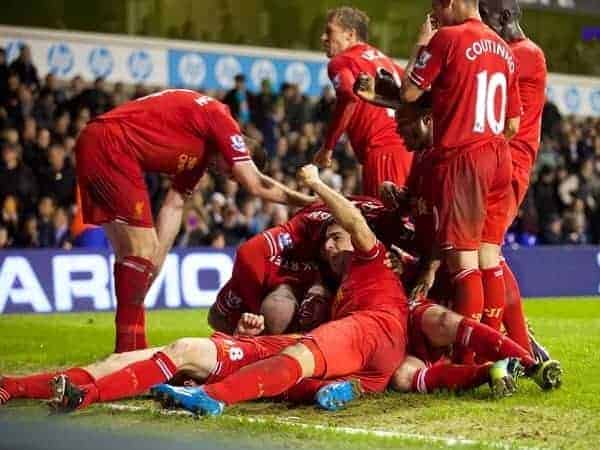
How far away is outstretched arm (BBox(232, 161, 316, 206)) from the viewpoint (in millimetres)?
8812

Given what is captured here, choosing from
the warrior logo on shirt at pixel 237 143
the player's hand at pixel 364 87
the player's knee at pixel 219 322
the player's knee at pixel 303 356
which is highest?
the player's hand at pixel 364 87

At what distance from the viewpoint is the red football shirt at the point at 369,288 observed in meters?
7.49

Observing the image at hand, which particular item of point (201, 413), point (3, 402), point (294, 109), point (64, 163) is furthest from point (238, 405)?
point (294, 109)

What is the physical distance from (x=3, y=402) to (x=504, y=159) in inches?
133

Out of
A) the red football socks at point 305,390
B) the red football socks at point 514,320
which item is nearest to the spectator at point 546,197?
the red football socks at point 514,320

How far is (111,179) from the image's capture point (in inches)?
345

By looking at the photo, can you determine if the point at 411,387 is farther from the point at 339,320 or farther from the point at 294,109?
the point at 294,109

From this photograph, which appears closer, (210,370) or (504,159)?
(210,370)

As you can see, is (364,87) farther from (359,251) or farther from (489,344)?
(489,344)

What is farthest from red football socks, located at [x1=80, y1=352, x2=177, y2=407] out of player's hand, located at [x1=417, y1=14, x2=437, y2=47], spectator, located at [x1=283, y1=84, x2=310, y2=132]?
spectator, located at [x1=283, y1=84, x2=310, y2=132]

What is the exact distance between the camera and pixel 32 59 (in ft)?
63.3

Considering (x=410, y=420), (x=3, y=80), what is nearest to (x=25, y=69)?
(x=3, y=80)

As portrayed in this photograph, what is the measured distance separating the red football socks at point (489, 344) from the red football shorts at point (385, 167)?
2917mm

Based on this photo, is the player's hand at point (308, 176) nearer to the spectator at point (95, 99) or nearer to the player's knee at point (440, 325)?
the player's knee at point (440, 325)
